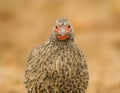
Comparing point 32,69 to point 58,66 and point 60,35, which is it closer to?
point 58,66

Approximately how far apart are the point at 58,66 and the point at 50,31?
882cm

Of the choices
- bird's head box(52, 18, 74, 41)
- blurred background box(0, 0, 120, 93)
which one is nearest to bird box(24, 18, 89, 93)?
bird's head box(52, 18, 74, 41)

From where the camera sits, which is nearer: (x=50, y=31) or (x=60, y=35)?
(x=60, y=35)

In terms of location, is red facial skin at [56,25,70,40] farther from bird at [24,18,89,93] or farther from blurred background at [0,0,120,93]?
blurred background at [0,0,120,93]

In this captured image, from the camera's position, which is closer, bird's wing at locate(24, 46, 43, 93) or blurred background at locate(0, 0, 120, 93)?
bird's wing at locate(24, 46, 43, 93)

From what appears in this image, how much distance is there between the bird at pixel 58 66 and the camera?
10.2 m

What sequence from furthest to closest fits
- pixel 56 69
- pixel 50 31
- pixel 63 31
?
pixel 50 31 → pixel 63 31 → pixel 56 69

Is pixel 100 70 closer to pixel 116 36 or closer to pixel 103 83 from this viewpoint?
pixel 103 83

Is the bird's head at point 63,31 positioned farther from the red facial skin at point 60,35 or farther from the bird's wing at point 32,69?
the bird's wing at point 32,69

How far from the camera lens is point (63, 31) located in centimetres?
1024

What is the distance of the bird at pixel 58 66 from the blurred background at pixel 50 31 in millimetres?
2787

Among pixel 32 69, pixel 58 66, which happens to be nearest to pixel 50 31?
pixel 32 69

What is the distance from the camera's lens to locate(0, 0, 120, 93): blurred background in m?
14.9

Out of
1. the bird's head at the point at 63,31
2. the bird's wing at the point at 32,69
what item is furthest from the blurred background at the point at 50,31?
the bird's head at the point at 63,31
